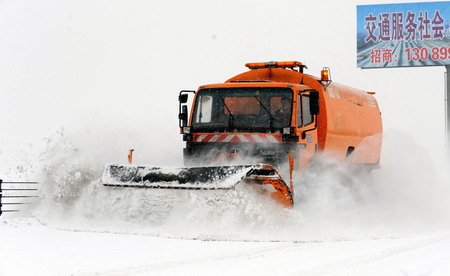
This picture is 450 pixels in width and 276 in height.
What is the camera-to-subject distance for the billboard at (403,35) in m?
30.4

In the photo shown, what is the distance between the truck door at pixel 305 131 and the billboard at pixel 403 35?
1887 cm

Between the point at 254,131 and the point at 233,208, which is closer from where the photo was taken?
the point at 233,208

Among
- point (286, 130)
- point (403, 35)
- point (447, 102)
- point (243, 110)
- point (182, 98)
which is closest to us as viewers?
point (286, 130)

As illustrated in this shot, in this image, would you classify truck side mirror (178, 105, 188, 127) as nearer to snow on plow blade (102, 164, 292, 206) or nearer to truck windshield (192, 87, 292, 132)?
truck windshield (192, 87, 292, 132)

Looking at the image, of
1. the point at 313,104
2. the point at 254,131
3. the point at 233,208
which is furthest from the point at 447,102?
the point at 233,208

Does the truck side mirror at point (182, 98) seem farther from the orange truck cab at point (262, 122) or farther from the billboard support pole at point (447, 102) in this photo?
the billboard support pole at point (447, 102)

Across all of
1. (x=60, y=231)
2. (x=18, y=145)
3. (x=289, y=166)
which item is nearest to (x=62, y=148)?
(x=60, y=231)

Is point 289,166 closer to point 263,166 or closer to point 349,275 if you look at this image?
point 263,166

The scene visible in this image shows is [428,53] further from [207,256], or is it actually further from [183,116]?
[207,256]

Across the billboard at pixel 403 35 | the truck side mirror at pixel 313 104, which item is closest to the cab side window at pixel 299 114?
the truck side mirror at pixel 313 104

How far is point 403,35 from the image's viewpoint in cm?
3086

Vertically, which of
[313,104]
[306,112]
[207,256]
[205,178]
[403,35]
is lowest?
[207,256]

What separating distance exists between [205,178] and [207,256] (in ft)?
6.72

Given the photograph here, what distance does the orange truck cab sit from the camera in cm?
1208
